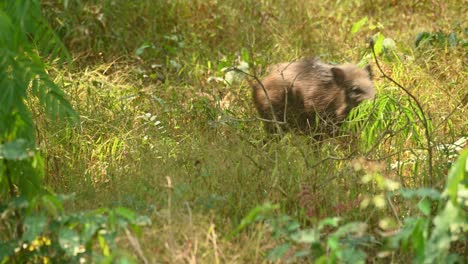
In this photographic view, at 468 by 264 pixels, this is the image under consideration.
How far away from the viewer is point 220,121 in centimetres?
447

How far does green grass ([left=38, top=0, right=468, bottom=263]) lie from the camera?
12.7 feet

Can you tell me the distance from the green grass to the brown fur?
174 millimetres

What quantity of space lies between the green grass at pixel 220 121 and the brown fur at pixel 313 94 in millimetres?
174

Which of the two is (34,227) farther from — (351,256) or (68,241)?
(351,256)

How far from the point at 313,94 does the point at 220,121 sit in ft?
3.63

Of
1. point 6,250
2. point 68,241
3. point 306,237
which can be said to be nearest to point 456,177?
point 306,237

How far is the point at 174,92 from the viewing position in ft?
20.6

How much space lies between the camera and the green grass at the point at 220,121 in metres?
3.88

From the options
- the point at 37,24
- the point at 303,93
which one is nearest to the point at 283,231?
the point at 37,24

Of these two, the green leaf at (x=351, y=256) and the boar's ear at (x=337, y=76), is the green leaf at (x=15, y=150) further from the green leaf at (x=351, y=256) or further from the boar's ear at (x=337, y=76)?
the boar's ear at (x=337, y=76)

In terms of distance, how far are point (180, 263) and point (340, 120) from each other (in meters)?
2.39

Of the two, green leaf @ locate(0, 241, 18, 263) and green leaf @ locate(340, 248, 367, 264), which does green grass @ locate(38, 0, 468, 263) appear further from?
green leaf @ locate(0, 241, 18, 263)

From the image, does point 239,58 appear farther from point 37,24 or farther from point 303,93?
point 37,24

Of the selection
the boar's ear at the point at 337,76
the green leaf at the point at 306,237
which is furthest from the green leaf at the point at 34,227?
the boar's ear at the point at 337,76
